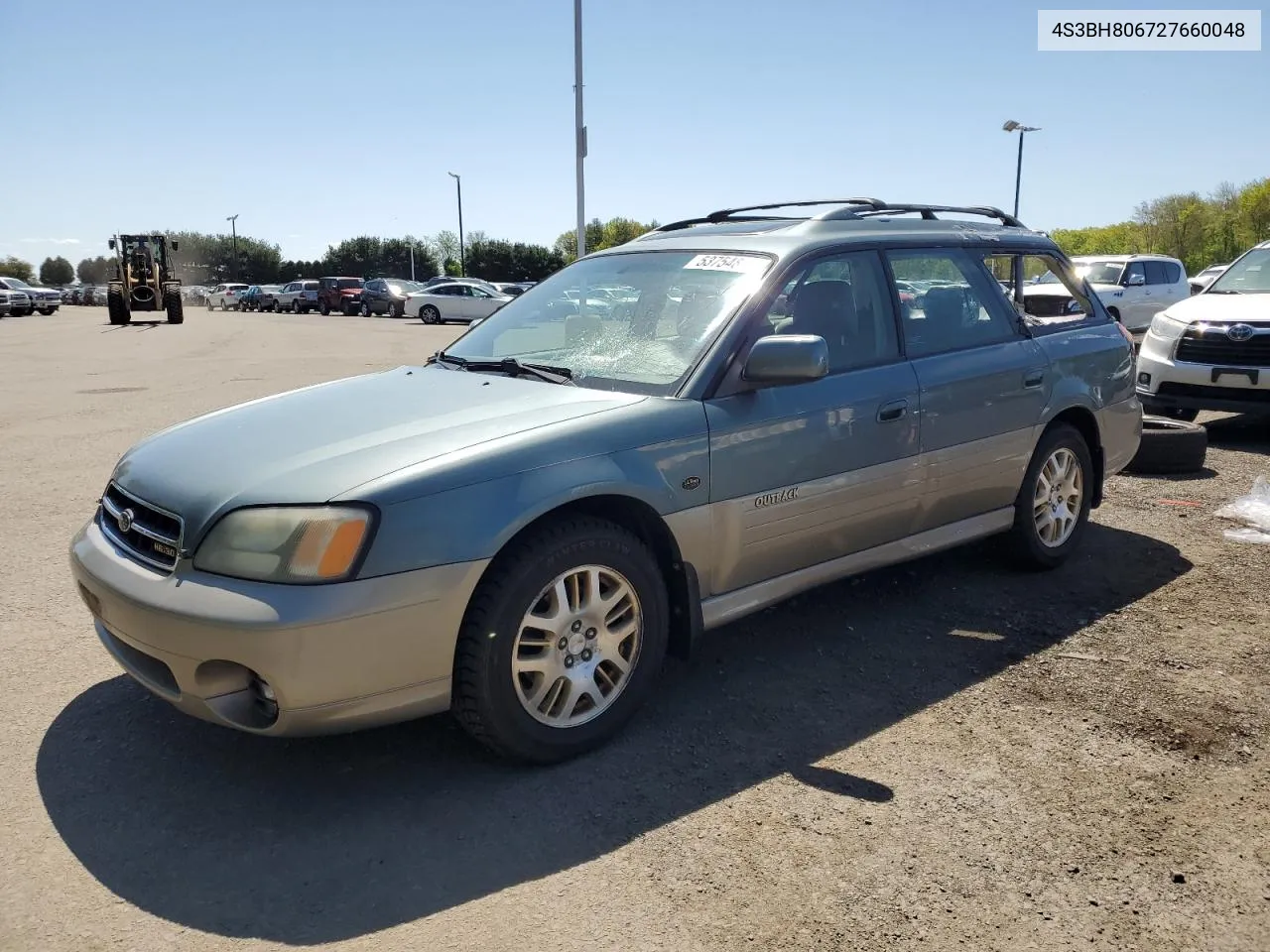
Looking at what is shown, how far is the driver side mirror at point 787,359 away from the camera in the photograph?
3.48m

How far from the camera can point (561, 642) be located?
3.17 metres

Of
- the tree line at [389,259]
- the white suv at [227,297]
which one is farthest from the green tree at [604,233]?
the white suv at [227,297]

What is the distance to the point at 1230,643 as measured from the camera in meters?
4.19

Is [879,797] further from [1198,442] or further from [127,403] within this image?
[127,403]

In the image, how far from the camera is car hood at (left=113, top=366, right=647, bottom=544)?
296 cm

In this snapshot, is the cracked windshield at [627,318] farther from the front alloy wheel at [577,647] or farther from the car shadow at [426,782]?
the car shadow at [426,782]

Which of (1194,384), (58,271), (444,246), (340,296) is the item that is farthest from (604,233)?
(1194,384)

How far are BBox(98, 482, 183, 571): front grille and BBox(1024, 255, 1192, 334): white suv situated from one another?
17.2 metres

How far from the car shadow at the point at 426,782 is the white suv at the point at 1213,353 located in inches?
207

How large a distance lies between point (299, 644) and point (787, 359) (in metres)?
1.83

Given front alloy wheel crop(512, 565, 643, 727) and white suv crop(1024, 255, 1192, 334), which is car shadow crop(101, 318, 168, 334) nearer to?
white suv crop(1024, 255, 1192, 334)

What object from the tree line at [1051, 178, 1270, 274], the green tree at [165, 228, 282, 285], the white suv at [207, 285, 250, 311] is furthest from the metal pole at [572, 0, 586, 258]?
the green tree at [165, 228, 282, 285]

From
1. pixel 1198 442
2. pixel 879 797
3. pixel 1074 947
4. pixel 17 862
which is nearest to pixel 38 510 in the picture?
pixel 17 862

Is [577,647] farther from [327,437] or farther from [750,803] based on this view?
[327,437]
